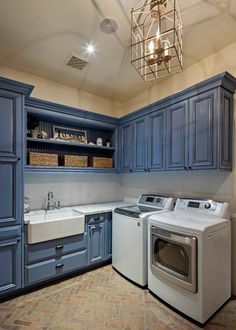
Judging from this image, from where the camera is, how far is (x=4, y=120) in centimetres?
224

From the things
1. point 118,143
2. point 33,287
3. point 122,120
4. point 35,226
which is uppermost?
point 122,120

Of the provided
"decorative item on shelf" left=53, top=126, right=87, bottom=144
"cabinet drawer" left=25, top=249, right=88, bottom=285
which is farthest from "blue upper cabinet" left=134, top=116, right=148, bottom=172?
"cabinet drawer" left=25, top=249, right=88, bottom=285

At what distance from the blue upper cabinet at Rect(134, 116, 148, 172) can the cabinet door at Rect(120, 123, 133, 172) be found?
0.29ft

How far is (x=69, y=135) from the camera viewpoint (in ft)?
11.2

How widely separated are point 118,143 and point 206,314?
106 inches

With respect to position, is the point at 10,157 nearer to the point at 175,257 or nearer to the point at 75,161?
the point at 75,161

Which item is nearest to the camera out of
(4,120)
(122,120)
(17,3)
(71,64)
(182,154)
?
(17,3)

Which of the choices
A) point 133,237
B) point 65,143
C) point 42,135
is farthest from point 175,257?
point 42,135

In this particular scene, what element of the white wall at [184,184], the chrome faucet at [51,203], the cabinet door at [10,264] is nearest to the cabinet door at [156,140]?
the white wall at [184,184]

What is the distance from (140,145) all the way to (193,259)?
186cm

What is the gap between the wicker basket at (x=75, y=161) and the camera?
124 inches

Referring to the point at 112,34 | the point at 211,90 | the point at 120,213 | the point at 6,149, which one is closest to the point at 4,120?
the point at 6,149

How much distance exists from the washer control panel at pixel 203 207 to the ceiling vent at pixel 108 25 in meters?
2.23

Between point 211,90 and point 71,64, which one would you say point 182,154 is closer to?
point 211,90
